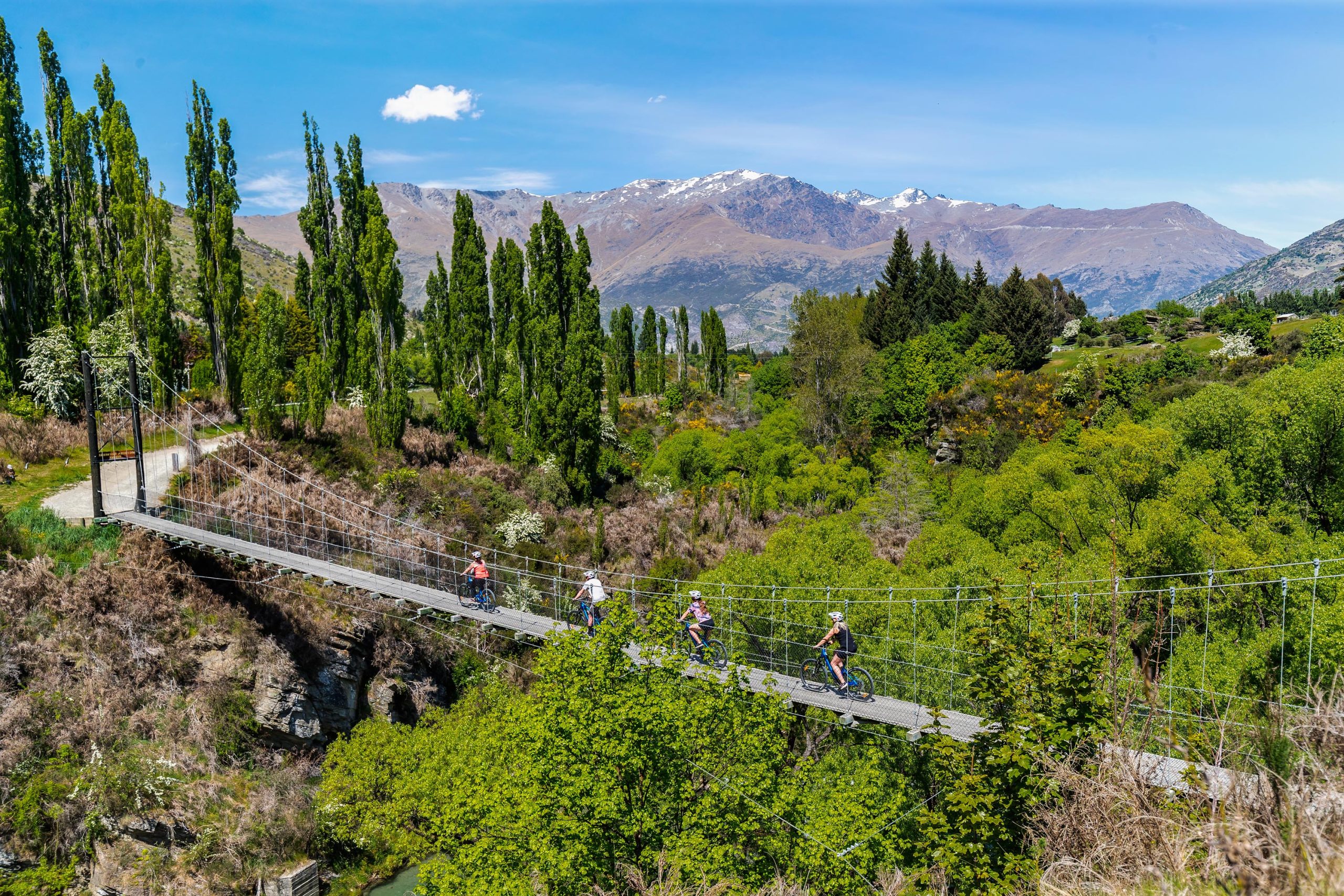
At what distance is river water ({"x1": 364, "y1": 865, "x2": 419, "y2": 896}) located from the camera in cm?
1727

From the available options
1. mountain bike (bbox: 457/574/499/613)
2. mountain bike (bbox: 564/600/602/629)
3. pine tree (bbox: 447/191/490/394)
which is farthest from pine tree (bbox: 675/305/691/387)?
mountain bike (bbox: 564/600/602/629)

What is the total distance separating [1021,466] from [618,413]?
2359cm

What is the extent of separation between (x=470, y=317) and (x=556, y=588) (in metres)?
20.6

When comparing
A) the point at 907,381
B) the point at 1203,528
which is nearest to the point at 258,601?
the point at 1203,528

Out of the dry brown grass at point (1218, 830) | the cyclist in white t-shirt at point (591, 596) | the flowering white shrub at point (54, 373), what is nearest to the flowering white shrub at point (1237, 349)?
the cyclist in white t-shirt at point (591, 596)

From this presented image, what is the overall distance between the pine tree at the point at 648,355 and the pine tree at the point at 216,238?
3572 cm

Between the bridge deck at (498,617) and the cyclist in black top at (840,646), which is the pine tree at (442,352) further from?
the cyclist in black top at (840,646)

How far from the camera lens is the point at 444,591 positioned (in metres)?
16.8

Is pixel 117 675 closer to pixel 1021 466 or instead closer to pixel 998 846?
pixel 998 846

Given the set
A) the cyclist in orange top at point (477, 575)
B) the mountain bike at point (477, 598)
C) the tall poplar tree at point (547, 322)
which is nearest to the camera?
the cyclist in orange top at point (477, 575)

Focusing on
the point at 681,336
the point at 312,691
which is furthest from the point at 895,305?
the point at 312,691

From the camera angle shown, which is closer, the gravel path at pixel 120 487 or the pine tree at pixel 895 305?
the gravel path at pixel 120 487

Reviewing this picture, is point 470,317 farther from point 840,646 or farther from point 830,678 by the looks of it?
point 840,646

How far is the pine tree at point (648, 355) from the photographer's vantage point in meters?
60.8
